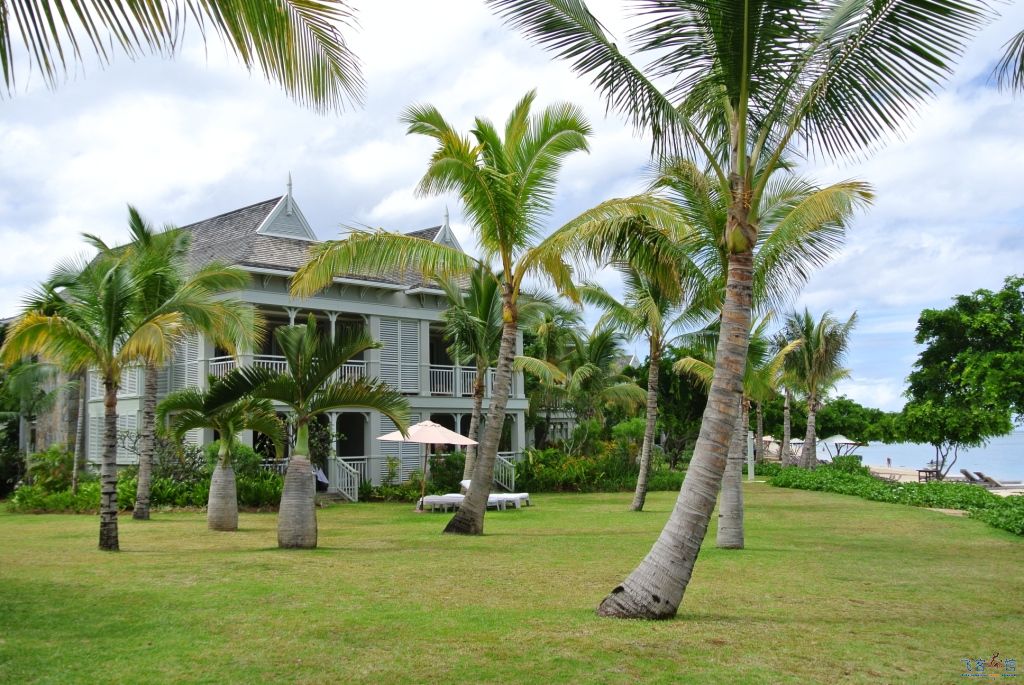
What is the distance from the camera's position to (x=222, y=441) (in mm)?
15328

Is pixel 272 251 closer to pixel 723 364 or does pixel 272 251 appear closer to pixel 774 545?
pixel 774 545

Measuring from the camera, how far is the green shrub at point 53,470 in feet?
73.9

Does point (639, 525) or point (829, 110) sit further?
point (639, 525)

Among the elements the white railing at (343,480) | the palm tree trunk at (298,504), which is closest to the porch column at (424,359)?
the white railing at (343,480)

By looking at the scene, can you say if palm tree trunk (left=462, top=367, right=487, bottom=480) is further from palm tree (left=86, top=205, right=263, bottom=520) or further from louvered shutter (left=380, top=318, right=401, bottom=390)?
palm tree (left=86, top=205, right=263, bottom=520)

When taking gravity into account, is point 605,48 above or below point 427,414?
above

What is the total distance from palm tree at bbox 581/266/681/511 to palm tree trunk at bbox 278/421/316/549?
918cm

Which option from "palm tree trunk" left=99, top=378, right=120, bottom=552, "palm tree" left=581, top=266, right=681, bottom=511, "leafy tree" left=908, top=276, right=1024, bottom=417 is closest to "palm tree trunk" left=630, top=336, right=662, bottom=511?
"palm tree" left=581, top=266, right=681, bottom=511

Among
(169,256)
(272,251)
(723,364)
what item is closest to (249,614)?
(723,364)

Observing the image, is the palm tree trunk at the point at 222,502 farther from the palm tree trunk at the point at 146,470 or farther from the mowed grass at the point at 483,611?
the palm tree trunk at the point at 146,470

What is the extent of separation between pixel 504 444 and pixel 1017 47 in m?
26.5

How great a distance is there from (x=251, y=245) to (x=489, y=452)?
42.5 ft

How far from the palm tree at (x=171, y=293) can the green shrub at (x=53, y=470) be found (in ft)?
17.8

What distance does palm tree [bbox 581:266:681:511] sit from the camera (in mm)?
20016
